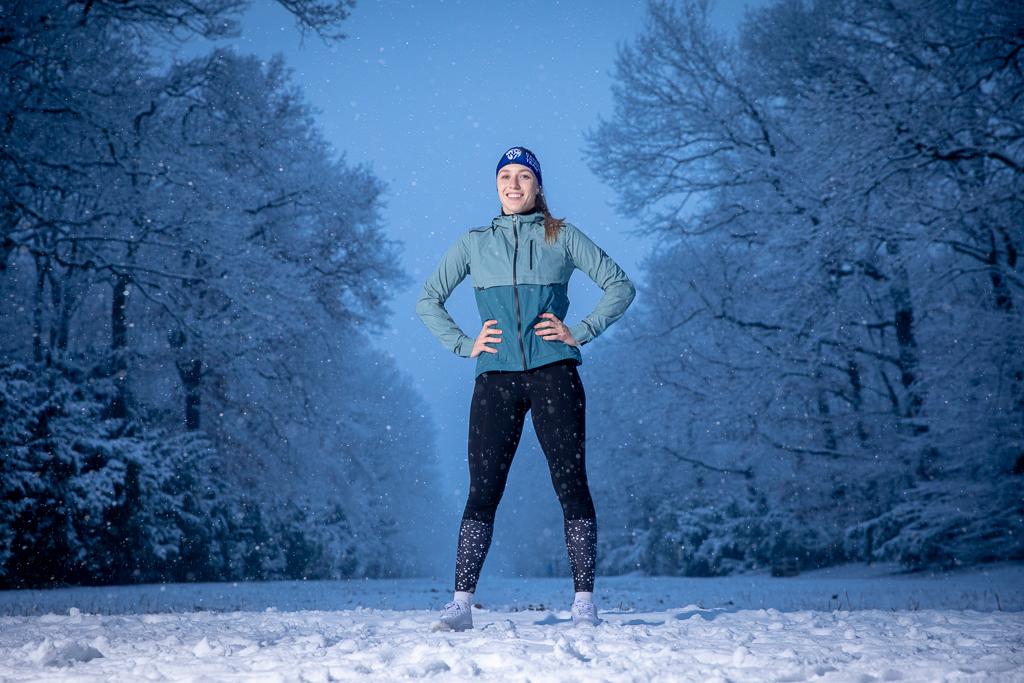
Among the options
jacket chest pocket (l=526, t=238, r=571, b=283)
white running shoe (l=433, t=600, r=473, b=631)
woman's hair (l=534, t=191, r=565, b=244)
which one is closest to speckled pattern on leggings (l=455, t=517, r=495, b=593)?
white running shoe (l=433, t=600, r=473, b=631)

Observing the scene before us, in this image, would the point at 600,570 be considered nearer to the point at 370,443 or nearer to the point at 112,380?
the point at 370,443

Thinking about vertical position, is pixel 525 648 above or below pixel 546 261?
below

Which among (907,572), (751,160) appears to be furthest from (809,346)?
(907,572)

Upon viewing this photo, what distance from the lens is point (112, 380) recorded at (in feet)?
50.2

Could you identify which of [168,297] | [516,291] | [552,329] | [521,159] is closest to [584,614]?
[552,329]

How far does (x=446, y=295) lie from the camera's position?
4.81 meters

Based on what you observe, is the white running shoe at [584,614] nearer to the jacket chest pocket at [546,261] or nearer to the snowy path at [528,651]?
the snowy path at [528,651]

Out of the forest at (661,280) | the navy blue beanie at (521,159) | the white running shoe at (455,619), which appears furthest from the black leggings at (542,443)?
the forest at (661,280)

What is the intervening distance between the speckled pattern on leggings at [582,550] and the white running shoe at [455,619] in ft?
1.90

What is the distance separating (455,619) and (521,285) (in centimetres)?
172

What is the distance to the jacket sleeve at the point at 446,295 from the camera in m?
4.66

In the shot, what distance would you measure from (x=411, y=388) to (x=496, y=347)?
40.1 metres

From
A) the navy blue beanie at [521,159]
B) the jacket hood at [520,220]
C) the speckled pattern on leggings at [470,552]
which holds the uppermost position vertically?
the navy blue beanie at [521,159]

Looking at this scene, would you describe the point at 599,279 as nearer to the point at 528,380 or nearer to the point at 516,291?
the point at 516,291
